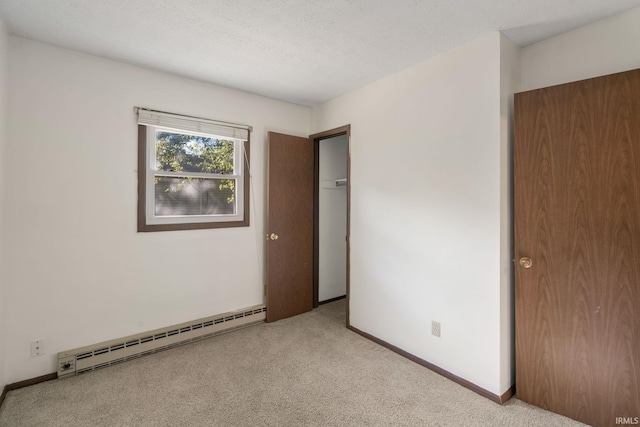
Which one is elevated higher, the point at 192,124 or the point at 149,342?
the point at 192,124

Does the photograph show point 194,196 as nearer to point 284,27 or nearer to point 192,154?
point 192,154

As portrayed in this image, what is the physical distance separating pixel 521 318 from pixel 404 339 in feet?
3.15

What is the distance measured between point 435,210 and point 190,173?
228cm

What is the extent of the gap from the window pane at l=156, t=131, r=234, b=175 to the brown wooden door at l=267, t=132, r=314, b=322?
0.47 metres

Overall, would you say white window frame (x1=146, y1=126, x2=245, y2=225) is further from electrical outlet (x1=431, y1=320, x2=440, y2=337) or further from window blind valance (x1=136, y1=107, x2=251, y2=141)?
electrical outlet (x1=431, y1=320, x2=440, y2=337)

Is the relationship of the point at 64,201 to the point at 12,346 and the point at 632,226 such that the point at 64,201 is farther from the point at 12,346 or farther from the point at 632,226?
the point at 632,226

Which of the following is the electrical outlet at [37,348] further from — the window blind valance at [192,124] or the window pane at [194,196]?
the window blind valance at [192,124]

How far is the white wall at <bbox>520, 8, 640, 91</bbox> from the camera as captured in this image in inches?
70.6

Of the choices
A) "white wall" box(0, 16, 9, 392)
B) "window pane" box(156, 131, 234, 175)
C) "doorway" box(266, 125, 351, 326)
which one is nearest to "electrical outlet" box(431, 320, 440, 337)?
"doorway" box(266, 125, 351, 326)

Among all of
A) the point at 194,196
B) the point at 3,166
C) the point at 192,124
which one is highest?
the point at 192,124

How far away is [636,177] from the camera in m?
1.66

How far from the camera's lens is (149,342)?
2.64m

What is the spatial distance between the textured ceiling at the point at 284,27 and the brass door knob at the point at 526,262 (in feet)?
4.99

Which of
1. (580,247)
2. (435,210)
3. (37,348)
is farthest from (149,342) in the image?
(580,247)
